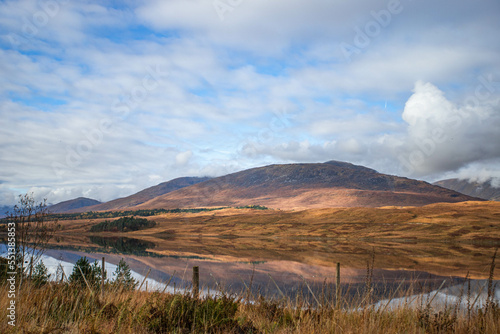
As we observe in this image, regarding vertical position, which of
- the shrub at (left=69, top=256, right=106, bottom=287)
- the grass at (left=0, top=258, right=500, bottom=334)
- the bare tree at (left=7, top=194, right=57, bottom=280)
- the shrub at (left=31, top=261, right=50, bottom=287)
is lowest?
the shrub at (left=69, top=256, right=106, bottom=287)

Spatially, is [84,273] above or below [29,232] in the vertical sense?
below

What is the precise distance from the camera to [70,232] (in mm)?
106375

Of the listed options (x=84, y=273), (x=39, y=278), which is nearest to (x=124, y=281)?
(x=39, y=278)

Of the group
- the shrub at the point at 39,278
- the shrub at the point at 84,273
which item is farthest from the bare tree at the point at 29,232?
the shrub at the point at 84,273

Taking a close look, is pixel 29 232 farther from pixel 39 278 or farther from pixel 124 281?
pixel 124 281

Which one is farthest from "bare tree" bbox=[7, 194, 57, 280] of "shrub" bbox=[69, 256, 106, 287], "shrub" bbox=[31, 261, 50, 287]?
"shrub" bbox=[69, 256, 106, 287]

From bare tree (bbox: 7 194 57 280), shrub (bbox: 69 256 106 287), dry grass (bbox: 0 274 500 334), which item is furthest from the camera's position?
shrub (bbox: 69 256 106 287)

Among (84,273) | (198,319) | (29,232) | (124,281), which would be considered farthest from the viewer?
(84,273)

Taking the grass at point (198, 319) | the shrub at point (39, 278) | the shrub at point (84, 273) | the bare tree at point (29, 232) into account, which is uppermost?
the bare tree at point (29, 232)

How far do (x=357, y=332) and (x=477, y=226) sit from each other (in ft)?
235

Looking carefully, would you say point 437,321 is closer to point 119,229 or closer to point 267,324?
point 267,324

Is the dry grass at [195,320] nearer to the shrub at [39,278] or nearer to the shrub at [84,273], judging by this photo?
the shrub at [39,278]

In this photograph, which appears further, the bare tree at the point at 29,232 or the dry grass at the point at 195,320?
the bare tree at the point at 29,232

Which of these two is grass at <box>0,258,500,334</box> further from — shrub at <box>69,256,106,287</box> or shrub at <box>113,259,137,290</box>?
shrub at <box>69,256,106,287</box>
